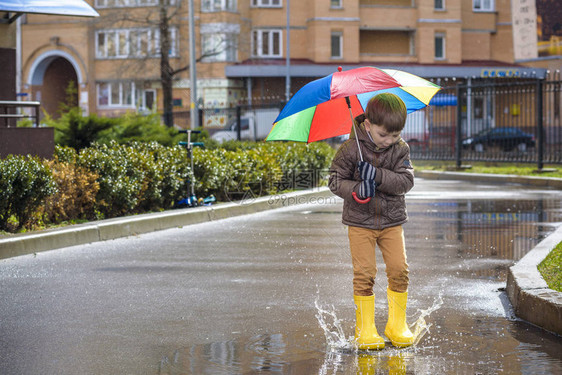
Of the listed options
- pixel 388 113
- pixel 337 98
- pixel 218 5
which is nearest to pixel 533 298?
pixel 388 113

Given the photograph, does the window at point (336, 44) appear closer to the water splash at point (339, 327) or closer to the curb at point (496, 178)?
the curb at point (496, 178)

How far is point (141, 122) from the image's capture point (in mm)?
19094

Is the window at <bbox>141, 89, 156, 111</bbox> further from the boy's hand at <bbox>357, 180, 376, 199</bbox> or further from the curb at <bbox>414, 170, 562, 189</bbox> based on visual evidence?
the boy's hand at <bbox>357, 180, 376, 199</bbox>

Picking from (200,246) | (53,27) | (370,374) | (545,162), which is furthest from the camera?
(53,27)

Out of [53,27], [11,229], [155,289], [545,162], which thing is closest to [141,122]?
[11,229]

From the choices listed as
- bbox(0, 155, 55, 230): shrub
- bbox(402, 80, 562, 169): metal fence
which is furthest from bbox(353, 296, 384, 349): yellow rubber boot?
bbox(402, 80, 562, 169): metal fence

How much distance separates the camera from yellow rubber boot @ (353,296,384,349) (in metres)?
5.42

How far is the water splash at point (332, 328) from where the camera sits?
18.2 feet

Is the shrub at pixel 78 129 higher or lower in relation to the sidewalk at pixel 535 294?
higher

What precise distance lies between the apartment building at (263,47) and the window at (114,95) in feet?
0.21

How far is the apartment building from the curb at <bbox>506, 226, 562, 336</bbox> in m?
47.0

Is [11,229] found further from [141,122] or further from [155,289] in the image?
[141,122]

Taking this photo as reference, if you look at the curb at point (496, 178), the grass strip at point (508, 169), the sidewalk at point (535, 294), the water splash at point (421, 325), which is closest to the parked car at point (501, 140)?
the grass strip at point (508, 169)

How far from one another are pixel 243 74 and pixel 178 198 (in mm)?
39720
